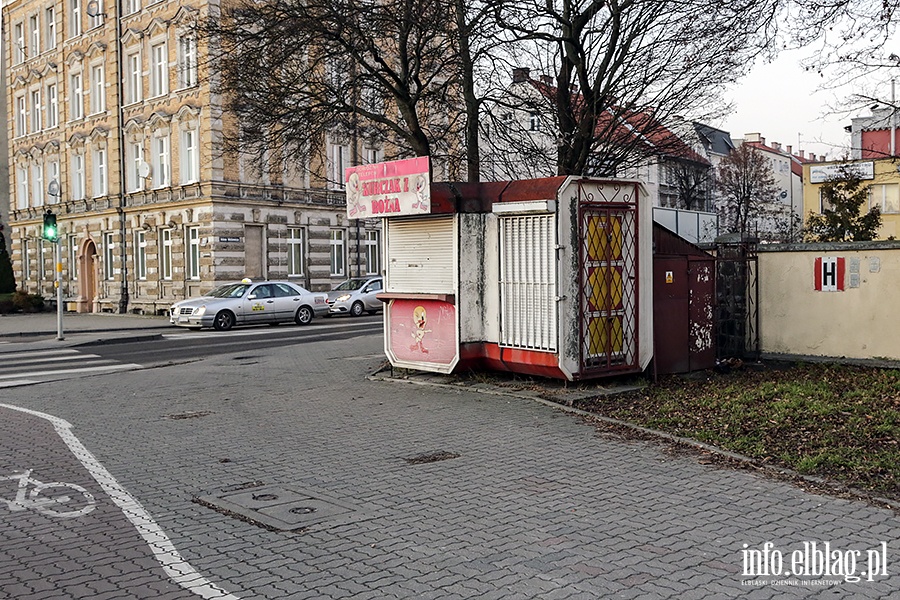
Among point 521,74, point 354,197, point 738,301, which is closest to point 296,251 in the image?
point 521,74

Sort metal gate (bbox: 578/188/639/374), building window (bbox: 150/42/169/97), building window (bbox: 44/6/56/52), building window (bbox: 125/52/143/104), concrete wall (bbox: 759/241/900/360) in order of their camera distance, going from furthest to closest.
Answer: building window (bbox: 44/6/56/52) < building window (bbox: 125/52/143/104) < building window (bbox: 150/42/169/97) < concrete wall (bbox: 759/241/900/360) < metal gate (bbox: 578/188/639/374)

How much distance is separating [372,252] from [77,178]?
15.0m

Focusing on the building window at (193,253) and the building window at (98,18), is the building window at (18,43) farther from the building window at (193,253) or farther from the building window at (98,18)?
the building window at (193,253)

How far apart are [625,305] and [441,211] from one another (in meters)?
2.80

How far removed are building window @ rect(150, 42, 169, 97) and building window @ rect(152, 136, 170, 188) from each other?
6.72 ft

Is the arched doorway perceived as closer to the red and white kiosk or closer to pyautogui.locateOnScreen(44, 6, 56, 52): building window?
pyautogui.locateOnScreen(44, 6, 56, 52): building window

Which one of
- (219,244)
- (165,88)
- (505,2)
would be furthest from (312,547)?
(165,88)

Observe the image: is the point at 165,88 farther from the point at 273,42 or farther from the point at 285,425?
the point at 285,425

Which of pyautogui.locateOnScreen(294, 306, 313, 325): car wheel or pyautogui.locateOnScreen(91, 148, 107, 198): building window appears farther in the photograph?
pyautogui.locateOnScreen(91, 148, 107, 198): building window

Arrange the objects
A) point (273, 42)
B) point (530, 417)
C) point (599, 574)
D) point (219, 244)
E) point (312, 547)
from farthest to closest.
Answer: point (219, 244), point (273, 42), point (530, 417), point (312, 547), point (599, 574)

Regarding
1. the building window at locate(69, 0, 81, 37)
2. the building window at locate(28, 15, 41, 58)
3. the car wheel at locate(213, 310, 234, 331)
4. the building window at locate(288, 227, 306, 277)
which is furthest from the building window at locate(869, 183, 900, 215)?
the building window at locate(28, 15, 41, 58)

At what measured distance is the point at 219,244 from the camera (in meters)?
35.3

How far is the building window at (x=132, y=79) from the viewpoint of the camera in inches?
1559

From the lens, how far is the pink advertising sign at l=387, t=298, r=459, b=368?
41.6 ft
